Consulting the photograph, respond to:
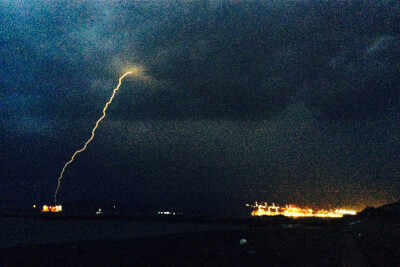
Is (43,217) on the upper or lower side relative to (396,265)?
upper

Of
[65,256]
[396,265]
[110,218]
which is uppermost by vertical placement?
[110,218]

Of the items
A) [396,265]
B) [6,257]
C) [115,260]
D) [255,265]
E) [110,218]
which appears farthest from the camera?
[110,218]

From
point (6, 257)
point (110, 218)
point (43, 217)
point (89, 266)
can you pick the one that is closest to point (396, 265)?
point (89, 266)

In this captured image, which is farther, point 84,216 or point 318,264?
point 84,216

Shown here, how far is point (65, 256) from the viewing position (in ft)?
46.7

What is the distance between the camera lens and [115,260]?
520 inches

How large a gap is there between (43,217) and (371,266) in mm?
150107

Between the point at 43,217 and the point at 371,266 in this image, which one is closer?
the point at 371,266

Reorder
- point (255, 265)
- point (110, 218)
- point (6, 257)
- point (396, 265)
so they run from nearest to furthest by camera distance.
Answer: point (396, 265) < point (255, 265) < point (6, 257) < point (110, 218)

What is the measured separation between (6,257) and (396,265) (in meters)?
12.3

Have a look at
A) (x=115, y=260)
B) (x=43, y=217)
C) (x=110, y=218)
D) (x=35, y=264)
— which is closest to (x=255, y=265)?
(x=115, y=260)

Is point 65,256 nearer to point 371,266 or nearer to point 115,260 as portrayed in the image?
point 115,260

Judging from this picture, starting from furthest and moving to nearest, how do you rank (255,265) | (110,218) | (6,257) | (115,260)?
(110,218), (6,257), (115,260), (255,265)

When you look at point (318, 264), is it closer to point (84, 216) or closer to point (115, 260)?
point (115, 260)
